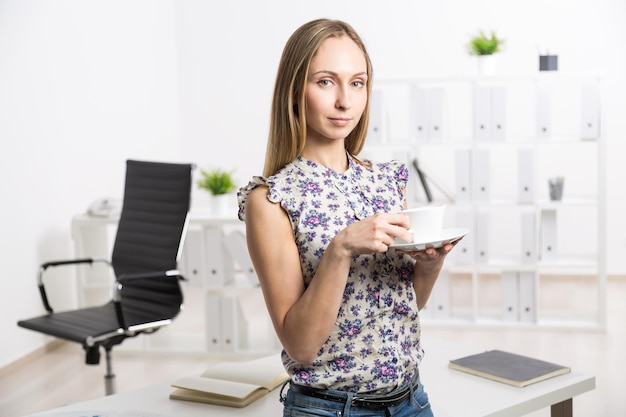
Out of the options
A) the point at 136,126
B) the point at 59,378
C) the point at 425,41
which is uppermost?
the point at 425,41

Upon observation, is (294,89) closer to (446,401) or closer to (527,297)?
(446,401)

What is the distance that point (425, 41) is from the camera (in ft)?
20.8

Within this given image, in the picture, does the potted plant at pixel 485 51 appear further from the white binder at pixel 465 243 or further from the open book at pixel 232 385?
the open book at pixel 232 385

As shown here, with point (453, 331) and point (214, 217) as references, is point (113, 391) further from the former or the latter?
point (453, 331)

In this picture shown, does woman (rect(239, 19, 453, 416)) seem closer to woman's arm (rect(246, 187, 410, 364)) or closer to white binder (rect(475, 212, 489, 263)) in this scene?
woman's arm (rect(246, 187, 410, 364))

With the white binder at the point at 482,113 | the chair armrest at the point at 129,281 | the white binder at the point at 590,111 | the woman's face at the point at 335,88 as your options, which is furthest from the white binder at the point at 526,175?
the woman's face at the point at 335,88

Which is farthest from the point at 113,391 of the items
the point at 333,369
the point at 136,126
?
the point at 136,126

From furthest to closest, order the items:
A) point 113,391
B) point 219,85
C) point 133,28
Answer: point 219,85 < point 133,28 < point 113,391

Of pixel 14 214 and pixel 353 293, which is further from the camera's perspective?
pixel 14 214

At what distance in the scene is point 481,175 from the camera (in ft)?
15.9

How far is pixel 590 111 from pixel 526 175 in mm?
526

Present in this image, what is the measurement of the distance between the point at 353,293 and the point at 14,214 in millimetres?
3479

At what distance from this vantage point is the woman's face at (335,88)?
1.27 m

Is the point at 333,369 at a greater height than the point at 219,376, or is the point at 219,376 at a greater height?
the point at 333,369
